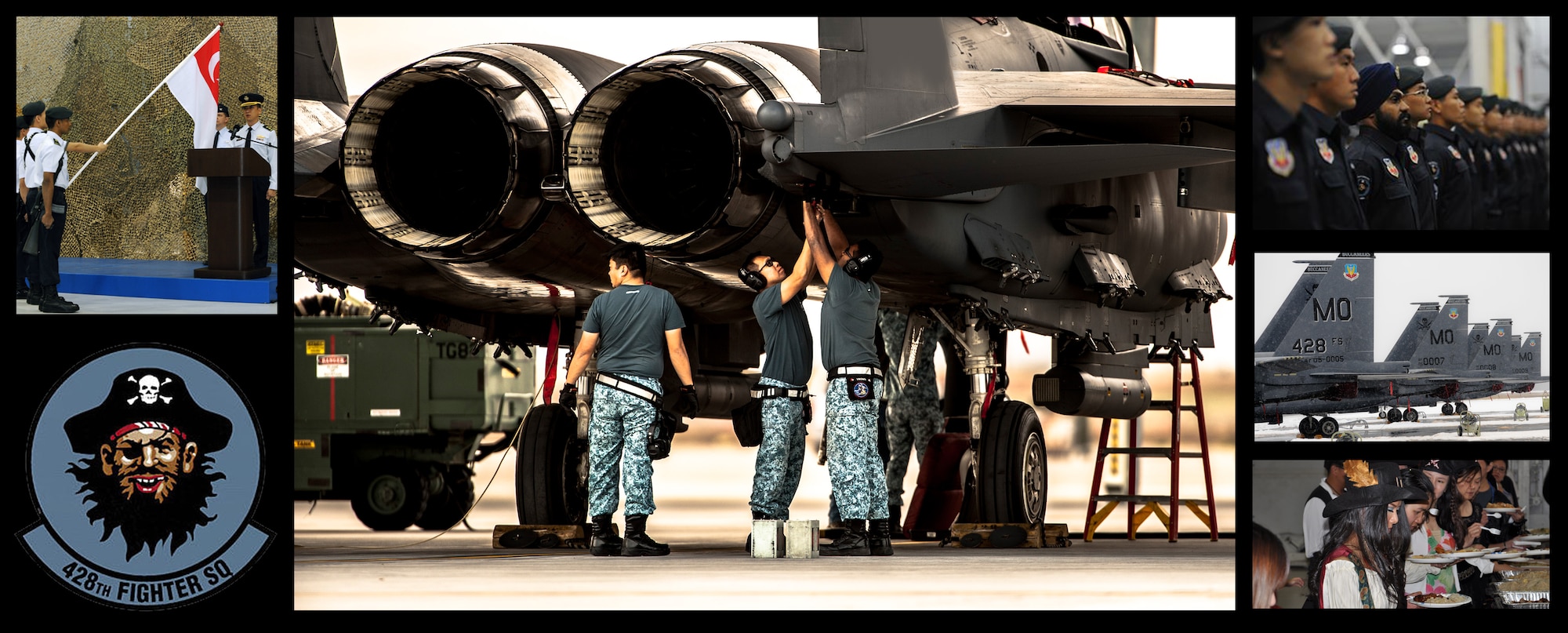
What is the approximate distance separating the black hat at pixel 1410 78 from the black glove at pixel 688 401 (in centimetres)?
358

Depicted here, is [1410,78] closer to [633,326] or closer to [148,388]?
[633,326]

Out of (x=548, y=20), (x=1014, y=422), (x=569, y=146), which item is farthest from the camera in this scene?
(x=548, y=20)

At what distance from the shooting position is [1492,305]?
19.3 feet

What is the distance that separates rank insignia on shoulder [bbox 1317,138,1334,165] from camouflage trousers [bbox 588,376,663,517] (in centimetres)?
351

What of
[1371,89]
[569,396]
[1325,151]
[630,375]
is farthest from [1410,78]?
[569,396]

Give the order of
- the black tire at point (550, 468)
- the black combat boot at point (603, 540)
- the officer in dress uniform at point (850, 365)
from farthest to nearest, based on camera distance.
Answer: the black tire at point (550, 468) < the black combat boot at point (603, 540) < the officer in dress uniform at point (850, 365)

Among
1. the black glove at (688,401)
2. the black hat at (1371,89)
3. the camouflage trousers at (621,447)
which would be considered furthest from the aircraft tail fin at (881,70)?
the black hat at (1371,89)

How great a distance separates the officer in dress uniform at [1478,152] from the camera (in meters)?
5.78

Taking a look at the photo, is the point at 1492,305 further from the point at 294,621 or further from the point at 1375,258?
the point at 294,621

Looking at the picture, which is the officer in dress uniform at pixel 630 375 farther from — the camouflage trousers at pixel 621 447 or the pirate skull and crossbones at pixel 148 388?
the pirate skull and crossbones at pixel 148 388

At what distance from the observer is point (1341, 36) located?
18.9ft

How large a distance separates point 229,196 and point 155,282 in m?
0.39
